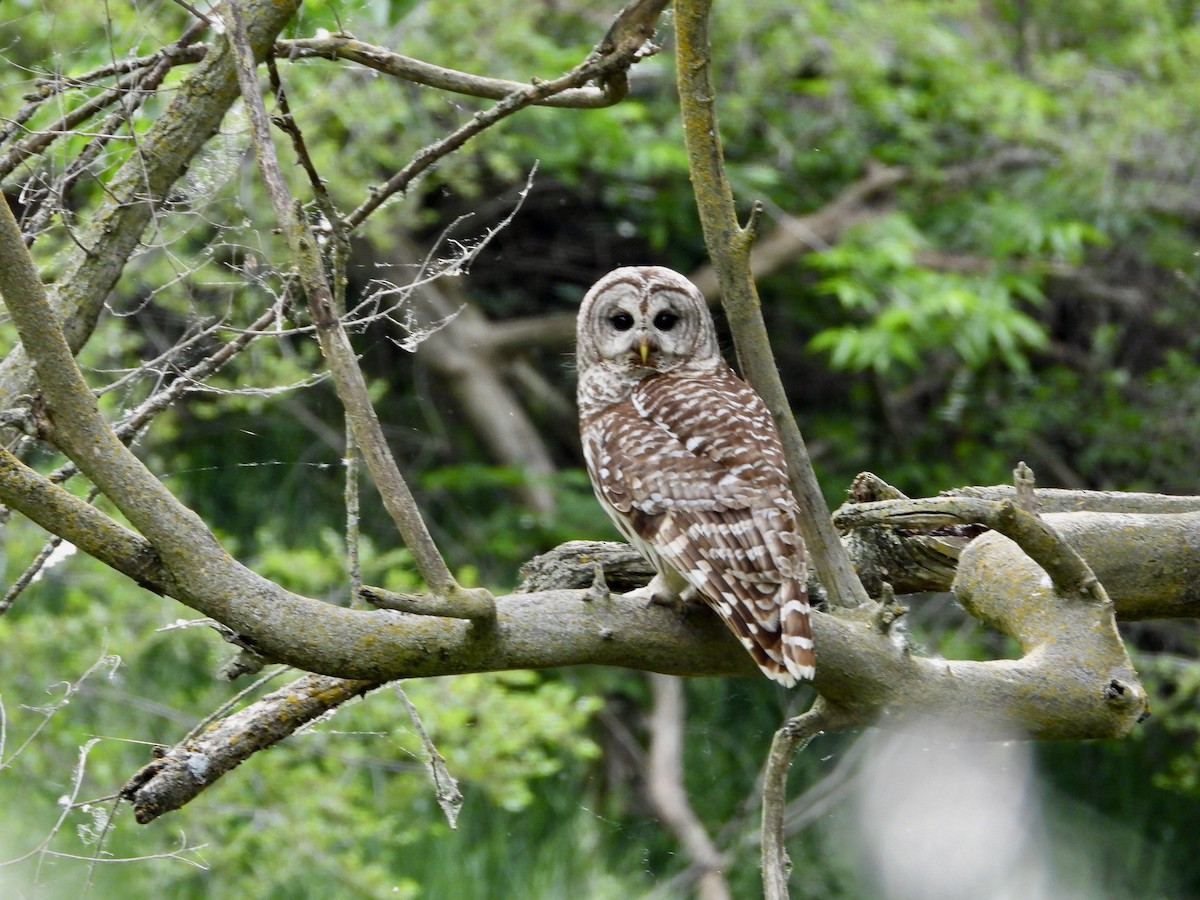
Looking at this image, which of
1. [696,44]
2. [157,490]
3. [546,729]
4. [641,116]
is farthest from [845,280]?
[157,490]

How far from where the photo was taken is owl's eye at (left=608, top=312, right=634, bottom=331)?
9.86ft

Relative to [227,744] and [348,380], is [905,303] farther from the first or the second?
[348,380]

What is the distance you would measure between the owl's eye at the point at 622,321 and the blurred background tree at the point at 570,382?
1.95 meters

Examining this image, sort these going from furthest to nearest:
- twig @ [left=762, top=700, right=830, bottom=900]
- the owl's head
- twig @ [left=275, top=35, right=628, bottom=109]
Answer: the owl's head
twig @ [left=275, top=35, right=628, bottom=109]
twig @ [left=762, top=700, right=830, bottom=900]

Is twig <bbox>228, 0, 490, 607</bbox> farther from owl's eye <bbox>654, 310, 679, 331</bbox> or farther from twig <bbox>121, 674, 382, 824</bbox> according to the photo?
owl's eye <bbox>654, 310, 679, 331</bbox>

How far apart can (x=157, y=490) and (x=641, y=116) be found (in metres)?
4.79

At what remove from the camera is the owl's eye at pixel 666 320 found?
300 cm

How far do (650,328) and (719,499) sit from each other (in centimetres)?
69

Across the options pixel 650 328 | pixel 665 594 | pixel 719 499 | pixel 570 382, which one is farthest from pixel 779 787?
pixel 570 382

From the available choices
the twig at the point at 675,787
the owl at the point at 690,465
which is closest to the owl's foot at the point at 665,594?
the owl at the point at 690,465

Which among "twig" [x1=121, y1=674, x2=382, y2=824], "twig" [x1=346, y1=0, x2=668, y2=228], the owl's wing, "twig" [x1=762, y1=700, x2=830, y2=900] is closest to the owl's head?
the owl's wing

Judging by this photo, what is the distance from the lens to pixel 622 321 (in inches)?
119

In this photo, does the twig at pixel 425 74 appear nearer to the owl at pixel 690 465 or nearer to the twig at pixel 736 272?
the twig at pixel 736 272

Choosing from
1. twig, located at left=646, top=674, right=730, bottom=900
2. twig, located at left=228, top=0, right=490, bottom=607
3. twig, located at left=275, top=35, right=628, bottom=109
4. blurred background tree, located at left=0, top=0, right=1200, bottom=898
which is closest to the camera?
twig, located at left=228, top=0, right=490, bottom=607
